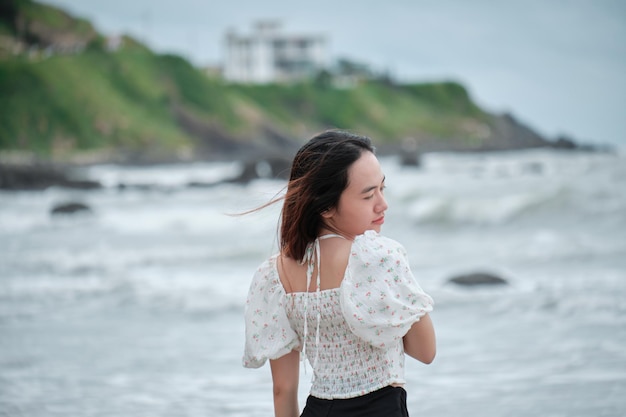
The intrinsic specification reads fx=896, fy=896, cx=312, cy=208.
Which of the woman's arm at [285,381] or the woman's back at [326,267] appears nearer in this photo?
the woman's back at [326,267]

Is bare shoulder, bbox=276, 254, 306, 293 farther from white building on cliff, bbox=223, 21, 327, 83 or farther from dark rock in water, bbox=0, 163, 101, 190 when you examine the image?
white building on cliff, bbox=223, 21, 327, 83

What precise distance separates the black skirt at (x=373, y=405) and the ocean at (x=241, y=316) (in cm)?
63

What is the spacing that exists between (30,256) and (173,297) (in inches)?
201

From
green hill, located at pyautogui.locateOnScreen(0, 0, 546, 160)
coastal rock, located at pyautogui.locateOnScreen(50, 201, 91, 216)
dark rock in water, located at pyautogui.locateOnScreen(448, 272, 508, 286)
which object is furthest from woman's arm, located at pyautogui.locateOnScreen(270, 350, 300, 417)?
green hill, located at pyautogui.locateOnScreen(0, 0, 546, 160)

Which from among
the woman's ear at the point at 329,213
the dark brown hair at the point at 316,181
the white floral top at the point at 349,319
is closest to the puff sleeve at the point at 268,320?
the white floral top at the point at 349,319

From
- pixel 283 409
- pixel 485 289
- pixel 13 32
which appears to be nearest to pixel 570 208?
pixel 485 289

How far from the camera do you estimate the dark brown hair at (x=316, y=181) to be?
2416 mm

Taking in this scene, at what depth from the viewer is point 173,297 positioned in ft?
30.5

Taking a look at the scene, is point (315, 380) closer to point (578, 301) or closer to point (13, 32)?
point (578, 301)

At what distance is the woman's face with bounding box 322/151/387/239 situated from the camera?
242cm

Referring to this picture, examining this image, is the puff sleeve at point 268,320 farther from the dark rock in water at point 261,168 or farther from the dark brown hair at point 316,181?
the dark rock in water at point 261,168

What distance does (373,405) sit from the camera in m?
2.44

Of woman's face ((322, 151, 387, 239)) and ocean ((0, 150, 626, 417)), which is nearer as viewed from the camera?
woman's face ((322, 151, 387, 239))

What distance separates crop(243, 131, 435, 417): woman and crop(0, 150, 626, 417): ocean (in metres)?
0.29
